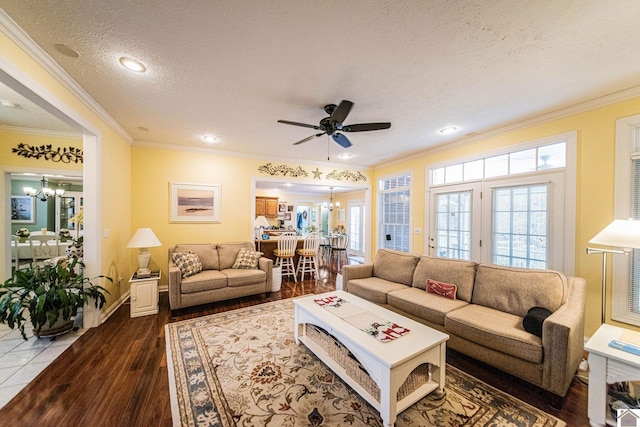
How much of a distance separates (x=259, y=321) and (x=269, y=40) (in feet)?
9.83

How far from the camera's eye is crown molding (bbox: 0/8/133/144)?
5.20 feet

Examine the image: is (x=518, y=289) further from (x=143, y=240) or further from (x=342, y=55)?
(x=143, y=240)

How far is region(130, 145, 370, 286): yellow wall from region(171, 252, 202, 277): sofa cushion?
0.69 metres

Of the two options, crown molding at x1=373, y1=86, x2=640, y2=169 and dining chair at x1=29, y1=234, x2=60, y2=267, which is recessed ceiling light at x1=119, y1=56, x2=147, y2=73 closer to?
crown molding at x1=373, y1=86, x2=640, y2=169

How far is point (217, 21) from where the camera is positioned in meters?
1.56

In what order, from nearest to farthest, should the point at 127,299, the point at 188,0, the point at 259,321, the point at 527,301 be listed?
1. the point at 188,0
2. the point at 527,301
3. the point at 259,321
4. the point at 127,299

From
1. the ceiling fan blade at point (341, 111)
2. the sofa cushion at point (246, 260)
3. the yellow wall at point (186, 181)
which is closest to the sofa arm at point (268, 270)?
the sofa cushion at point (246, 260)

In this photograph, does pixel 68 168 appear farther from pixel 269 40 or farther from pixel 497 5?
pixel 497 5

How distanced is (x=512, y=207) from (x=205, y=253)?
4.74m

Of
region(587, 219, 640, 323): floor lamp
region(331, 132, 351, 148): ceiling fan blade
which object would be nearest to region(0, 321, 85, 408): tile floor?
region(331, 132, 351, 148): ceiling fan blade

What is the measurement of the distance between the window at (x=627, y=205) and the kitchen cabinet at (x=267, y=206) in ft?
28.3

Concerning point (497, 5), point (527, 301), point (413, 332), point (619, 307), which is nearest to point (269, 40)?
point (497, 5)

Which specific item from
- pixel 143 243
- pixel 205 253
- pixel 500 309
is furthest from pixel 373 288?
pixel 143 243

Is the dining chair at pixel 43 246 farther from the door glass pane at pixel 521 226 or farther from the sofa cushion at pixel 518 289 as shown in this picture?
the door glass pane at pixel 521 226
